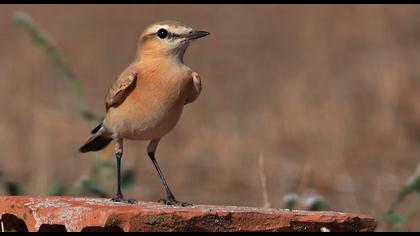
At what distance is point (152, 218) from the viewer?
16.1 ft

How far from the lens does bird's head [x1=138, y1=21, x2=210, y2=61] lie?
639cm

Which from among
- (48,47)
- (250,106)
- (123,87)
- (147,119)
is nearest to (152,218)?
(147,119)

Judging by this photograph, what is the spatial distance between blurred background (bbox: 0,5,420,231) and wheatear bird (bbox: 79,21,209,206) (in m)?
1.45

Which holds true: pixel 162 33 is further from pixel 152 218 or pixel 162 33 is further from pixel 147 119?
pixel 152 218

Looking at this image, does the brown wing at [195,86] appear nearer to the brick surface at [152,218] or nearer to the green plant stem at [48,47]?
the brick surface at [152,218]

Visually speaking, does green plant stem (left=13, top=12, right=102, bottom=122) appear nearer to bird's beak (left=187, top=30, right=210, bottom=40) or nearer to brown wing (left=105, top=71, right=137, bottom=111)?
brown wing (left=105, top=71, right=137, bottom=111)

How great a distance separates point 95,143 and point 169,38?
1.10 m

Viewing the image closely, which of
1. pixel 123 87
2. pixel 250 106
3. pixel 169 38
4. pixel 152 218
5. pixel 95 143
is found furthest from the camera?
pixel 250 106

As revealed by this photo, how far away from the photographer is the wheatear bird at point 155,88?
6.20 metres

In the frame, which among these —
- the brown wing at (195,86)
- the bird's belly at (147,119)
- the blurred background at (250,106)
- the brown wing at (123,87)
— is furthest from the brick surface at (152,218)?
the blurred background at (250,106)

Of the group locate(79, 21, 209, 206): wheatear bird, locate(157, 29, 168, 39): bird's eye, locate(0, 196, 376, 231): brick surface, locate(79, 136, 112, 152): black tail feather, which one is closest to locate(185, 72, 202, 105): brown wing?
locate(79, 21, 209, 206): wheatear bird

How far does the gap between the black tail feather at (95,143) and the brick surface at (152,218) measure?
156 centimetres

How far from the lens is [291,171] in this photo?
12.3 meters
